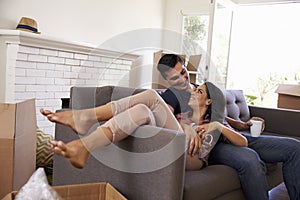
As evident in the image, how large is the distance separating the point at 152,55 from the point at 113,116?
3.63 m

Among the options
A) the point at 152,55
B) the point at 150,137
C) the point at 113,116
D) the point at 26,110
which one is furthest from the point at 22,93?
the point at 152,55

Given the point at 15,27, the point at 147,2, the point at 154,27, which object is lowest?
the point at 15,27

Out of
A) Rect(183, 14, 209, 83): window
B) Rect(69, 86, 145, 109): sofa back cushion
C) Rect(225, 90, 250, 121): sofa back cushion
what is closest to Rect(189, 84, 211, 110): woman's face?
Rect(69, 86, 145, 109): sofa back cushion

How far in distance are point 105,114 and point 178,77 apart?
0.58 meters

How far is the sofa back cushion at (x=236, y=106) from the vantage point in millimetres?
2688

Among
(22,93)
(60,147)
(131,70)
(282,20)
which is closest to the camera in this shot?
(60,147)

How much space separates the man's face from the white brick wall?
4.87ft

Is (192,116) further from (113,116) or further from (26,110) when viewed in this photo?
(26,110)

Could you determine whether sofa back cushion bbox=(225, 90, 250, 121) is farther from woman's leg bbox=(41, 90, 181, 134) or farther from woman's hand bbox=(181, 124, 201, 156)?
woman's leg bbox=(41, 90, 181, 134)

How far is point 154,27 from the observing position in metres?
5.02

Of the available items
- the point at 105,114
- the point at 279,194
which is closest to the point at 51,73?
the point at 105,114

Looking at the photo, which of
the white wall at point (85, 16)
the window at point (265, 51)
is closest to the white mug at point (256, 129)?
the white wall at point (85, 16)

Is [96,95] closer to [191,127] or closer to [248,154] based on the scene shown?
[191,127]

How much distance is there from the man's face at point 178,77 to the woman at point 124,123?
205mm
